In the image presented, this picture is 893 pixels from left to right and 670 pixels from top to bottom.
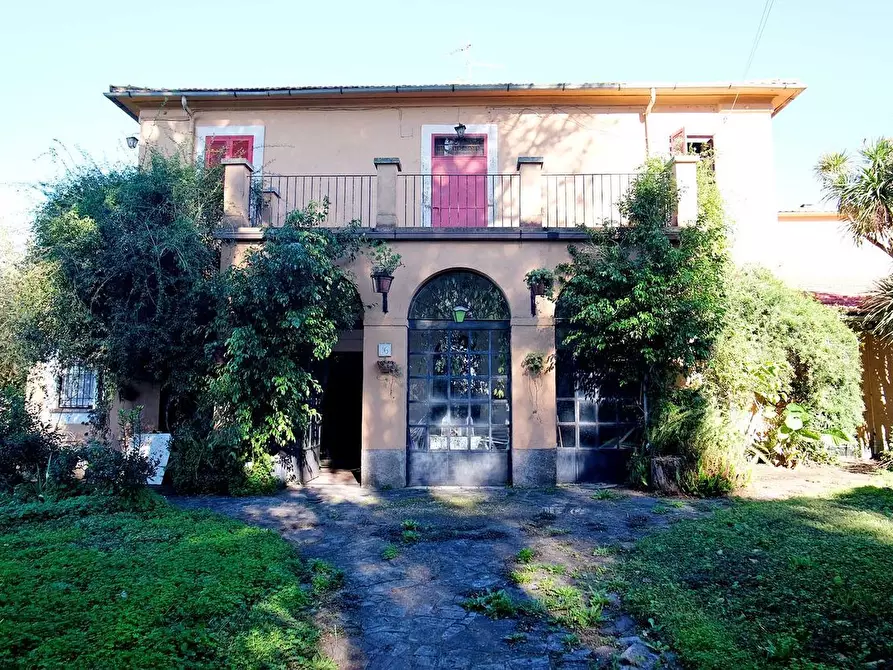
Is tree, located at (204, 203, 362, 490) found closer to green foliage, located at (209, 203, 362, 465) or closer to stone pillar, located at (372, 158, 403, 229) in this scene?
green foliage, located at (209, 203, 362, 465)

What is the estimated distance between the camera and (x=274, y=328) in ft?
27.4

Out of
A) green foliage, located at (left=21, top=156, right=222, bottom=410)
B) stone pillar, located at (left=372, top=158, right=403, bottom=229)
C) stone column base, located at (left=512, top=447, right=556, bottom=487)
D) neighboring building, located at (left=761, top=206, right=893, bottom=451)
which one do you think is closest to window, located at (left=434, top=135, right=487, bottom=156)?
stone pillar, located at (left=372, top=158, right=403, bottom=229)

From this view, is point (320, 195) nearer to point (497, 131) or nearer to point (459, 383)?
point (497, 131)

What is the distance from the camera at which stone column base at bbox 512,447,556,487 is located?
9.07 metres

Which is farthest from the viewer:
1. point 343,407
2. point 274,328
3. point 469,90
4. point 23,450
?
point 343,407

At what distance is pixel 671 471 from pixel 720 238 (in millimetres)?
3921

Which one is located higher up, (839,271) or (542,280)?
(839,271)

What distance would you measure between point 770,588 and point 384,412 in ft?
19.4

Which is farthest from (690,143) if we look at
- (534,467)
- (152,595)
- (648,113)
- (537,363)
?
(152,595)

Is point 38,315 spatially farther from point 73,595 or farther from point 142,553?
point 73,595

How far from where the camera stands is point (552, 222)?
11062 mm

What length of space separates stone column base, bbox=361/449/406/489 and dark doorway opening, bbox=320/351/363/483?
2.59 meters

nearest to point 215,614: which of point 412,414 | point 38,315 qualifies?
point 412,414

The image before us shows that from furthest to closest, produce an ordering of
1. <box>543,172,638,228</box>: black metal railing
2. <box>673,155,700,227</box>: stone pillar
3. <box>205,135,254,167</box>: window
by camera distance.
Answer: <box>205,135,254,167</box>: window < <box>543,172,638,228</box>: black metal railing < <box>673,155,700,227</box>: stone pillar
